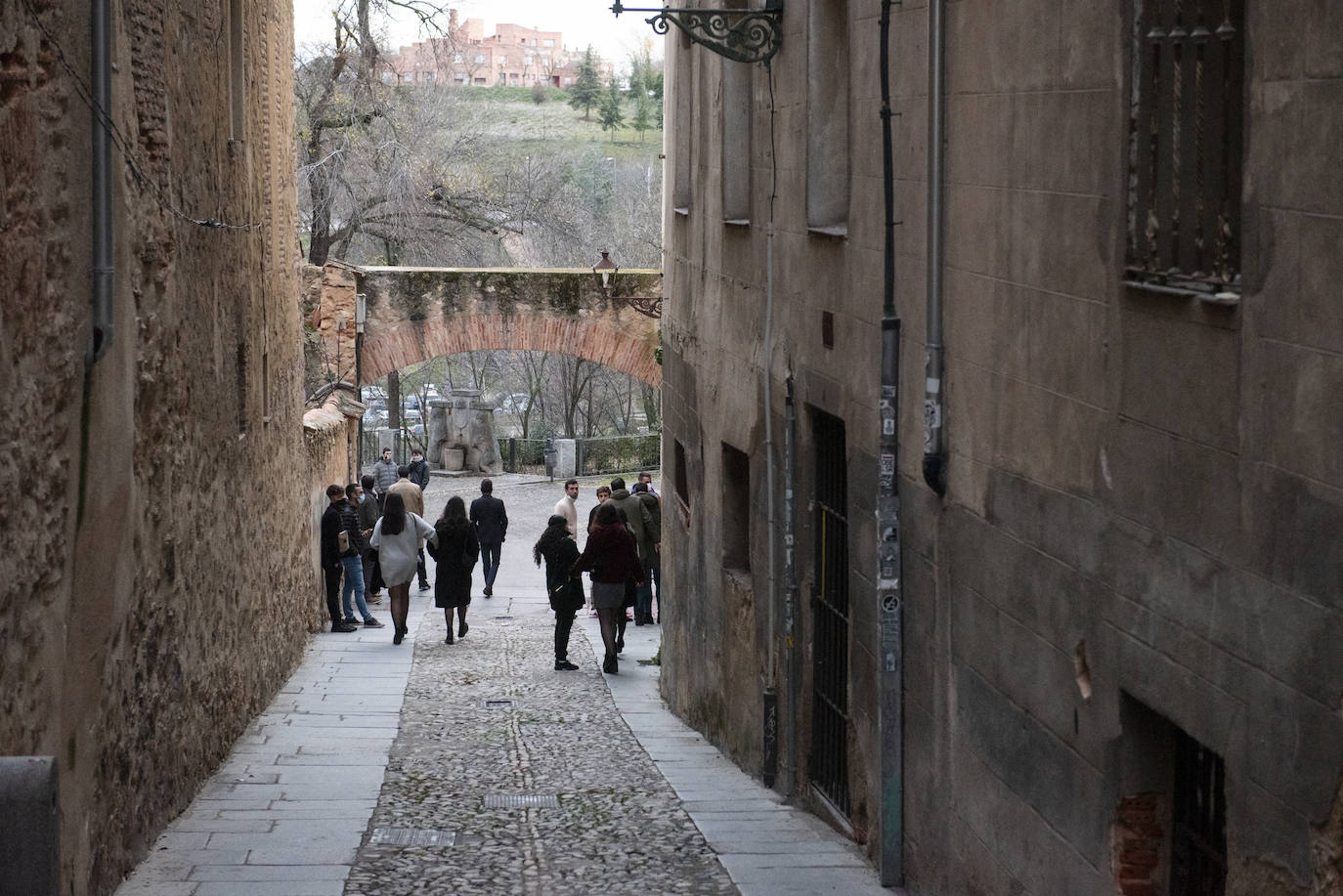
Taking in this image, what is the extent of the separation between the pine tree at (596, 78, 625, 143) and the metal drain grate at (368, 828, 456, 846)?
7569 centimetres

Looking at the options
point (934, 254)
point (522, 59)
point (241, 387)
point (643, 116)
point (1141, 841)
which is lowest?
point (1141, 841)

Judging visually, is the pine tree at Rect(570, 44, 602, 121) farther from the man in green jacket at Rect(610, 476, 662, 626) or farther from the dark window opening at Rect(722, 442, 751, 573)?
the dark window opening at Rect(722, 442, 751, 573)

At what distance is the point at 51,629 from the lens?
18.3 ft

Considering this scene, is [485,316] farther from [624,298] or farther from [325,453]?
[325,453]

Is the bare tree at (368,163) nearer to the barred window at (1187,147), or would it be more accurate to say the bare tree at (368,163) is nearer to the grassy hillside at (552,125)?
the barred window at (1187,147)

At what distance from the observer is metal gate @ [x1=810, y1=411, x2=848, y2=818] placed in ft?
27.3

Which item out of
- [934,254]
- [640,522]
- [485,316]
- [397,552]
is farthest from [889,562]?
[485,316]

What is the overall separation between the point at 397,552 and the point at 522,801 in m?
6.26

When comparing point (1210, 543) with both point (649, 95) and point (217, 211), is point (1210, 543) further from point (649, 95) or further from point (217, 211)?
point (649, 95)

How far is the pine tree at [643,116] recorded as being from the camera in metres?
79.3

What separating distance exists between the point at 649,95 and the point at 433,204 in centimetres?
5621

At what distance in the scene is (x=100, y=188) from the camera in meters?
6.07

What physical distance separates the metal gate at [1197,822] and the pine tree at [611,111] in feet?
259

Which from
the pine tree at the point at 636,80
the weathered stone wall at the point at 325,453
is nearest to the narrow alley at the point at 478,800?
the weathered stone wall at the point at 325,453
